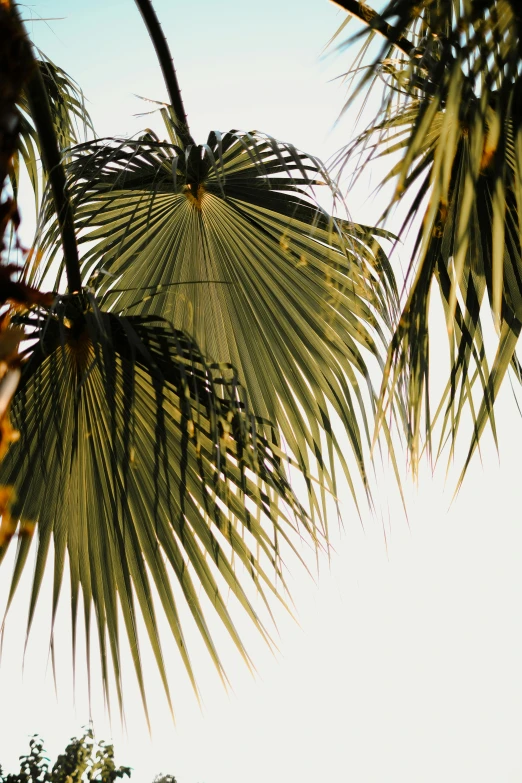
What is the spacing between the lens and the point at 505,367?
136 centimetres

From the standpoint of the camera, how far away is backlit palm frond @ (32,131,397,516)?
1.91m

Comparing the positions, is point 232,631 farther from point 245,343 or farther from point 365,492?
point 245,343

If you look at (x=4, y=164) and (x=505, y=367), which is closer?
(x=4, y=164)

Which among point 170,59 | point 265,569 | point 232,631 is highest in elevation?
point 170,59

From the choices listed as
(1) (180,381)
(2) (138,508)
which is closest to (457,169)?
(1) (180,381)

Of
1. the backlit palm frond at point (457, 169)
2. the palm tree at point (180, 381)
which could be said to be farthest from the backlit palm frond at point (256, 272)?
the backlit palm frond at point (457, 169)

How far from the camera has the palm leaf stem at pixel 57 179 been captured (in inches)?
62.1

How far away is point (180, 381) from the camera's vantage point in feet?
5.14

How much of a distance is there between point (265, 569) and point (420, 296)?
2.72 ft

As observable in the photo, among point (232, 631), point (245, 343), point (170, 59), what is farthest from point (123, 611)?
point (170, 59)

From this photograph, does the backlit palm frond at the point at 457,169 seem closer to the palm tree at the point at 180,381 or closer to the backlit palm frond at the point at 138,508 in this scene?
the palm tree at the point at 180,381

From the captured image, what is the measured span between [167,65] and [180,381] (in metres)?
1.05

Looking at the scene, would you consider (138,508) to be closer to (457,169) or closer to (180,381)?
(180,381)

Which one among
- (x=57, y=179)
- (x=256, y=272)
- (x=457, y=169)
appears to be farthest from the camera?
(x=256, y=272)
